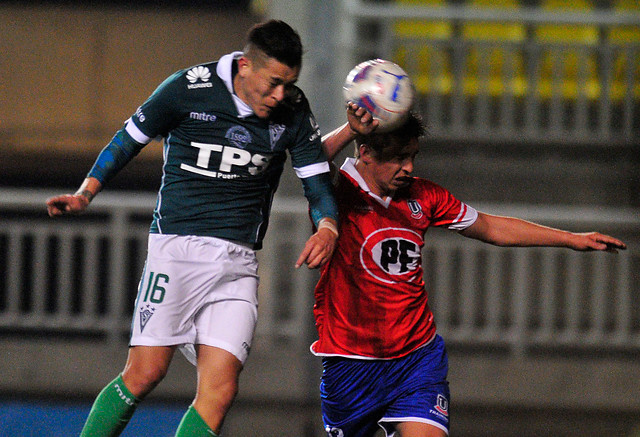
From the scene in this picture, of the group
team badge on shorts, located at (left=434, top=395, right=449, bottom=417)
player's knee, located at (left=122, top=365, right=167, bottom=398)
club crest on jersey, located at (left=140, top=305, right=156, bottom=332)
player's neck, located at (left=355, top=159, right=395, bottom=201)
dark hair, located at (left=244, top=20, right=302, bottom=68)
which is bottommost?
team badge on shorts, located at (left=434, top=395, right=449, bottom=417)

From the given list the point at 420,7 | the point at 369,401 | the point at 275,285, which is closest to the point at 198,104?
the point at 369,401

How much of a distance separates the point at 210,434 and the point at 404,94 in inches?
57.7

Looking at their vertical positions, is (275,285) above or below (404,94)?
below

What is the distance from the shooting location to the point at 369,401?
11.6 feet

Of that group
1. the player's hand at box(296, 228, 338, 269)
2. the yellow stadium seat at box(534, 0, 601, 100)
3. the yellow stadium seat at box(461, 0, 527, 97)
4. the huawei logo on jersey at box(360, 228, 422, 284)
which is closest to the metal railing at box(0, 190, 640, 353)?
the yellow stadium seat at box(534, 0, 601, 100)

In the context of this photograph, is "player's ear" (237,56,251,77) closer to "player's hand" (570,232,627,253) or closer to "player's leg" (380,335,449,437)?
"player's leg" (380,335,449,437)

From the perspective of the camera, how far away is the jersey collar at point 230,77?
135 inches

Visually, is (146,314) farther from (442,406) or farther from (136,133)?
(442,406)

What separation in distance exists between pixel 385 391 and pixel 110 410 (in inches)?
42.3

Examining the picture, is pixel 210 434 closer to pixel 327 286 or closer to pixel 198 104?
pixel 327 286

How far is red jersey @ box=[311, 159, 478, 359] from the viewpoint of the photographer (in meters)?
3.51

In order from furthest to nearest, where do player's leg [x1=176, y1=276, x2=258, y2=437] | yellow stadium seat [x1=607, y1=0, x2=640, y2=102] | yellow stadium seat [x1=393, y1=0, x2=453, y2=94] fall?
yellow stadium seat [x1=607, y1=0, x2=640, y2=102] < yellow stadium seat [x1=393, y1=0, x2=453, y2=94] < player's leg [x1=176, y1=276, x2=258, y2=437]

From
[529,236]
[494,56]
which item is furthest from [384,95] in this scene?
[494,56]

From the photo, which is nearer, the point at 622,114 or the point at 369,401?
the point at 369,401
